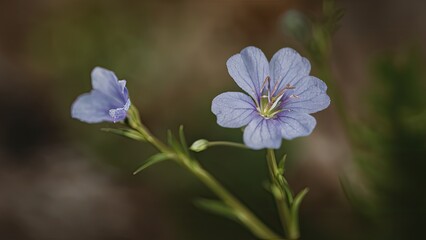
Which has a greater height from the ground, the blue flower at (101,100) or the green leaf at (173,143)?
the blue flower at (101,100)

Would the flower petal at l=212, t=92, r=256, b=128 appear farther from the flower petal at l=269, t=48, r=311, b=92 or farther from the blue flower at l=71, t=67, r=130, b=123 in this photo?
the blue flower at l=71, t=67, r=130, b=123

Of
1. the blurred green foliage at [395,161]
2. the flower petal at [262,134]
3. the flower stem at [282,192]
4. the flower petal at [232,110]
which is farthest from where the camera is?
the blurred green foliage at [395,161]

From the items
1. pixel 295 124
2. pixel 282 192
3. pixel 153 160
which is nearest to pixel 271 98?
pixel 295 124

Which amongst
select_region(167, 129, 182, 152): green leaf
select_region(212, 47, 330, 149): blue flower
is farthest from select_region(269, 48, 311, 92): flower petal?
select_region(167, 129, 182, 152): green leaf

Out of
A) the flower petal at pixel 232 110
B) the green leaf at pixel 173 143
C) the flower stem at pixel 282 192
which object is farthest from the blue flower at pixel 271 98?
the green leaf at pixel 173 143

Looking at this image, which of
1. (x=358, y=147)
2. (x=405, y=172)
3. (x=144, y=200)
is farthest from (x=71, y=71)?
(x=405, y=172)

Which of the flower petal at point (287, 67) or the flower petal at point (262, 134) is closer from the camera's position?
the flower petal at point (262, 134)

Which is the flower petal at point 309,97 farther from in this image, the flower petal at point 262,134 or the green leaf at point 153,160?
the green leaf at point 153,160

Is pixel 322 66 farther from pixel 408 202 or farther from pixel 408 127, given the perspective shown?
pixel 408 202
